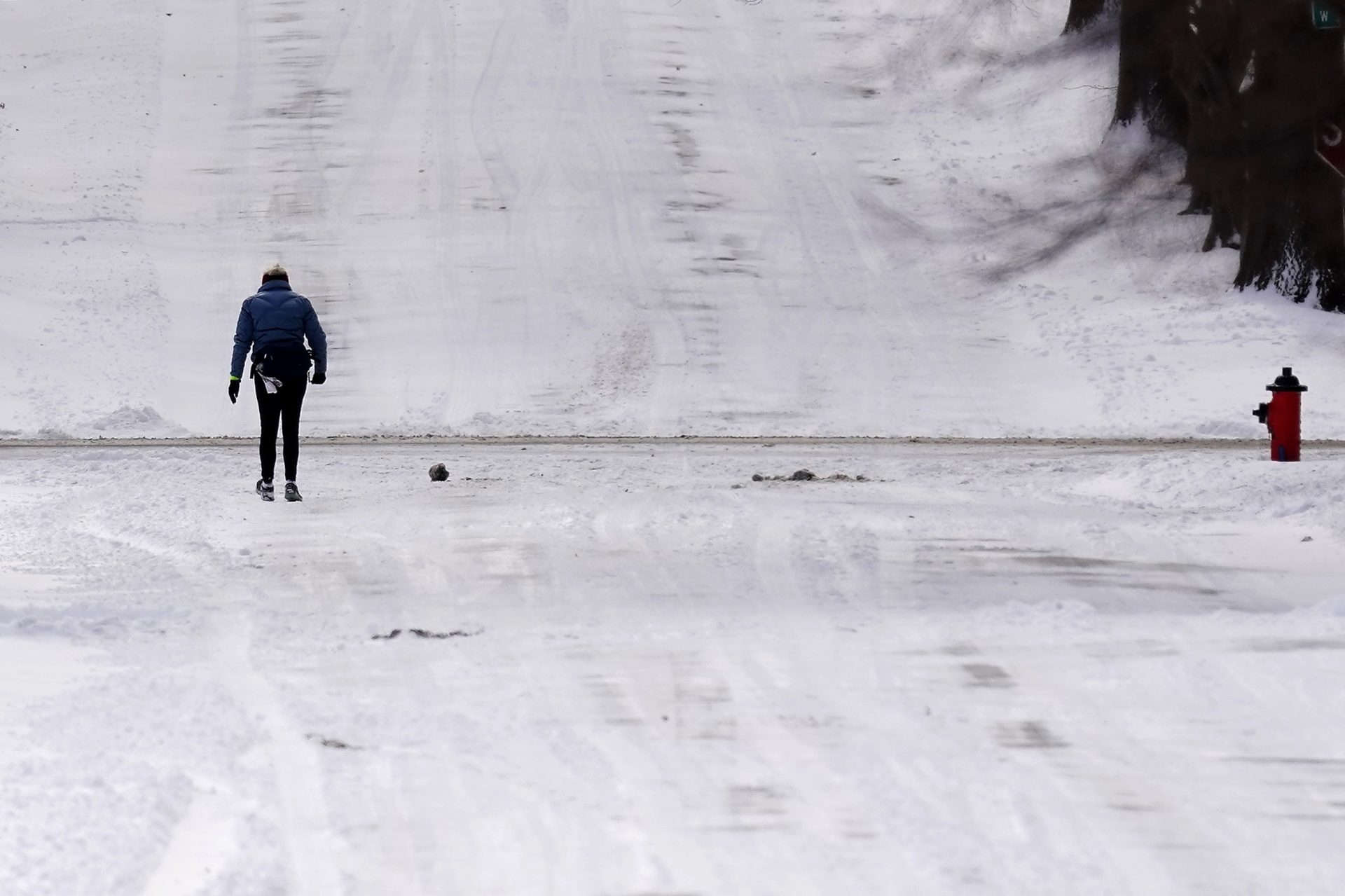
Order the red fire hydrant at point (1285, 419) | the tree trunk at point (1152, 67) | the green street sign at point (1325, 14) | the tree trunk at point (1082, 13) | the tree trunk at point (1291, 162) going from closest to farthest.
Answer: the green street sign at point (1325, 14) → the red fire hydrant at point (1285, 419) → the tree trunk at point (1291, 162) → the tree trunk at point (1152, 67) → the tree trunk at point (1082, 13)

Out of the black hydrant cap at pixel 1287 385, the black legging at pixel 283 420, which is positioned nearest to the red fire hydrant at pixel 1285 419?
the black hydrant cap at pixel 1287 385

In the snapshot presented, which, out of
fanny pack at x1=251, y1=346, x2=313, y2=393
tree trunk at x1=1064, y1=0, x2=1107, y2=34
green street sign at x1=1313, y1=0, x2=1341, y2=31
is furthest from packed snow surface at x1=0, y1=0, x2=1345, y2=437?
fanny pack at x1=251, y1=346, x2=313, y2=393

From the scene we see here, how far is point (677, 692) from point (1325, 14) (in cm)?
647

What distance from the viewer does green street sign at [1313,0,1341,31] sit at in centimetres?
962

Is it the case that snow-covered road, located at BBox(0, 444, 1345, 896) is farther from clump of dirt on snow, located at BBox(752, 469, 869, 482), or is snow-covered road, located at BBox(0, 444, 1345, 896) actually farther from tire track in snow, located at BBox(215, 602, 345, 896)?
clump of dirt on snow, located at BBox(752, 469, 869, 482)

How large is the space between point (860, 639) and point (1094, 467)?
6.34 meters

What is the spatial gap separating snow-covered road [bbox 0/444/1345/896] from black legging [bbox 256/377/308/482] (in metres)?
0.29

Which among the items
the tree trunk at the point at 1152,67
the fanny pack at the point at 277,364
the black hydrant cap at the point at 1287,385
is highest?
the tree trunk at the point at 1152,67

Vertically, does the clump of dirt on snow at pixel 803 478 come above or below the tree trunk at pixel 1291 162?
below

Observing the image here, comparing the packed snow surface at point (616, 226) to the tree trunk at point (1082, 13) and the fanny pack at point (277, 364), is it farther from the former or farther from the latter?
the fanny pack at point (277, 364)

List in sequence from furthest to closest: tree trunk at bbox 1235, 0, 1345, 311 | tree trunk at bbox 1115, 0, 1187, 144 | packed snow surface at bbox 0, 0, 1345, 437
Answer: packed snow surface at bbox 0, 0, 1345, 437 < tree trunk at bbox 1115, 0, 1187, 144 < tree trunk at bbox 1235, 0, 1345, 311

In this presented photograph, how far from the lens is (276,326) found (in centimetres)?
1155

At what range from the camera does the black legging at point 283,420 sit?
38.2 feet

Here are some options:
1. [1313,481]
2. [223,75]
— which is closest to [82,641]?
[1313,481]
